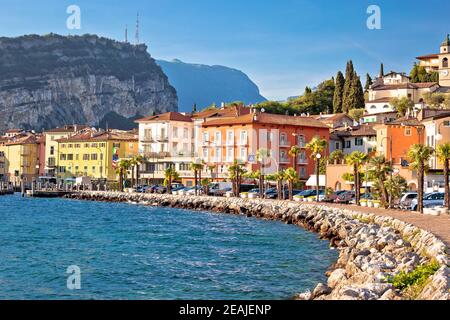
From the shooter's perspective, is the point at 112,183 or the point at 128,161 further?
the point at 112,183

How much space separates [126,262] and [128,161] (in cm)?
8004

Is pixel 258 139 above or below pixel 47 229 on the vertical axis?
above

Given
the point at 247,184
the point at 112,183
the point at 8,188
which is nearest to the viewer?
the point at 247,184

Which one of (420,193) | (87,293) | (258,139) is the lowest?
(87,293)

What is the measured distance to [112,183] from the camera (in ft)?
425

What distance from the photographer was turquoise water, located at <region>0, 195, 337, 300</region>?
2530 cm

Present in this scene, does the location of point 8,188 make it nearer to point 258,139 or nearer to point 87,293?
point 258,139

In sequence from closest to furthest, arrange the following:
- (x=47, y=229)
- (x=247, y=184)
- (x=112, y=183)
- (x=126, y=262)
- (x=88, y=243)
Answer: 1. (x=126, y=262)
2. (x=88, y=243)
3. (x=47, y=229)
4. (x=247, y=184)
5. (x=112, y=183)

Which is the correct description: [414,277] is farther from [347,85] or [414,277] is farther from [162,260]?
[347,85]

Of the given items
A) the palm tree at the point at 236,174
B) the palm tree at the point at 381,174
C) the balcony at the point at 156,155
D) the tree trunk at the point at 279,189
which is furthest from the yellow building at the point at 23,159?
the palm tree at the point at 381,174

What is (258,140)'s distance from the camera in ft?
330

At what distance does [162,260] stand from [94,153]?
101536mm

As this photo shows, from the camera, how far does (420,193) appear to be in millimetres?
46812
